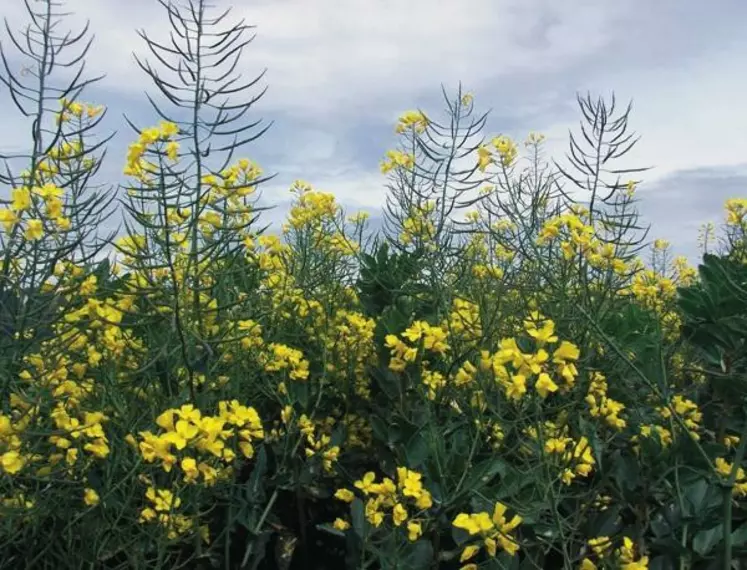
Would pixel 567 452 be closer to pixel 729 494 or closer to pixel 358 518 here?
pixel 729 494

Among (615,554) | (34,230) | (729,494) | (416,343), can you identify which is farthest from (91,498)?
(729,494)

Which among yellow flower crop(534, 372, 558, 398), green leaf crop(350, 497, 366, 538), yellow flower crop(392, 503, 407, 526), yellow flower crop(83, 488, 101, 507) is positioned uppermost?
yellow flower crop(534, 372, 558, 398)

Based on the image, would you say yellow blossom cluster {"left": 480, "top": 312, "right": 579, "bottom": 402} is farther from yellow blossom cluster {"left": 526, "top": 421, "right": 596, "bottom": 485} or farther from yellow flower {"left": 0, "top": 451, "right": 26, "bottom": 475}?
yellow flower {"left": 0, "top": 451, "right": 26, "bottom": 475}

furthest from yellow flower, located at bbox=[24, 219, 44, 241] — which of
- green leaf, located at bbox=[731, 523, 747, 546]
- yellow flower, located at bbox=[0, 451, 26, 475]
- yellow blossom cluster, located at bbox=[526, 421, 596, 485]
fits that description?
green leaf, located at bbox=[731, 523, 747, 546]

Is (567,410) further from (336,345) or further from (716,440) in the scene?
(336,345)

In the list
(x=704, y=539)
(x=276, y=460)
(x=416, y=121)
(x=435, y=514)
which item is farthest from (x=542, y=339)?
(x=416, y=121)

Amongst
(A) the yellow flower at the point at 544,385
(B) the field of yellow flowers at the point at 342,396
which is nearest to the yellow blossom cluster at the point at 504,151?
(B) the field of yellow flowers at the point at 342,396

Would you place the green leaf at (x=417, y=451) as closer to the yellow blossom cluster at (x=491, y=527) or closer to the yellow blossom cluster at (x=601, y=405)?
the yellow blossom cluster at (x=491, y=527)

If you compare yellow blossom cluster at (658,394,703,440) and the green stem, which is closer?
the green stem

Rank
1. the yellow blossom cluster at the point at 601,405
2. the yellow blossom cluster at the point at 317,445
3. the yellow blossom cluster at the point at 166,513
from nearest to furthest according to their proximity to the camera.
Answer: the yellow blossom cluster at the point at 166,513, the yellow blossom cluster at the point at 601,405, the yellow blossom cluster at the point at 317,445

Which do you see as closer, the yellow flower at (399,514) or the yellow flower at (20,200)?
the yellow flower at (20,200)

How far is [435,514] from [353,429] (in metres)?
0.83

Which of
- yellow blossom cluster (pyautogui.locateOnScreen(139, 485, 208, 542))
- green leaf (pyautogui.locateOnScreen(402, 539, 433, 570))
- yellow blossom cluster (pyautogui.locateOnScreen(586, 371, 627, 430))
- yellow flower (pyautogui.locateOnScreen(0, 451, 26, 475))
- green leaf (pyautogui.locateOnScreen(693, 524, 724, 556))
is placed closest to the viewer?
yellow flower (pyautogui.locateOnScreen(0, 451, 26, 475))

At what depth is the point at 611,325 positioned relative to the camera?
10.6 ft
